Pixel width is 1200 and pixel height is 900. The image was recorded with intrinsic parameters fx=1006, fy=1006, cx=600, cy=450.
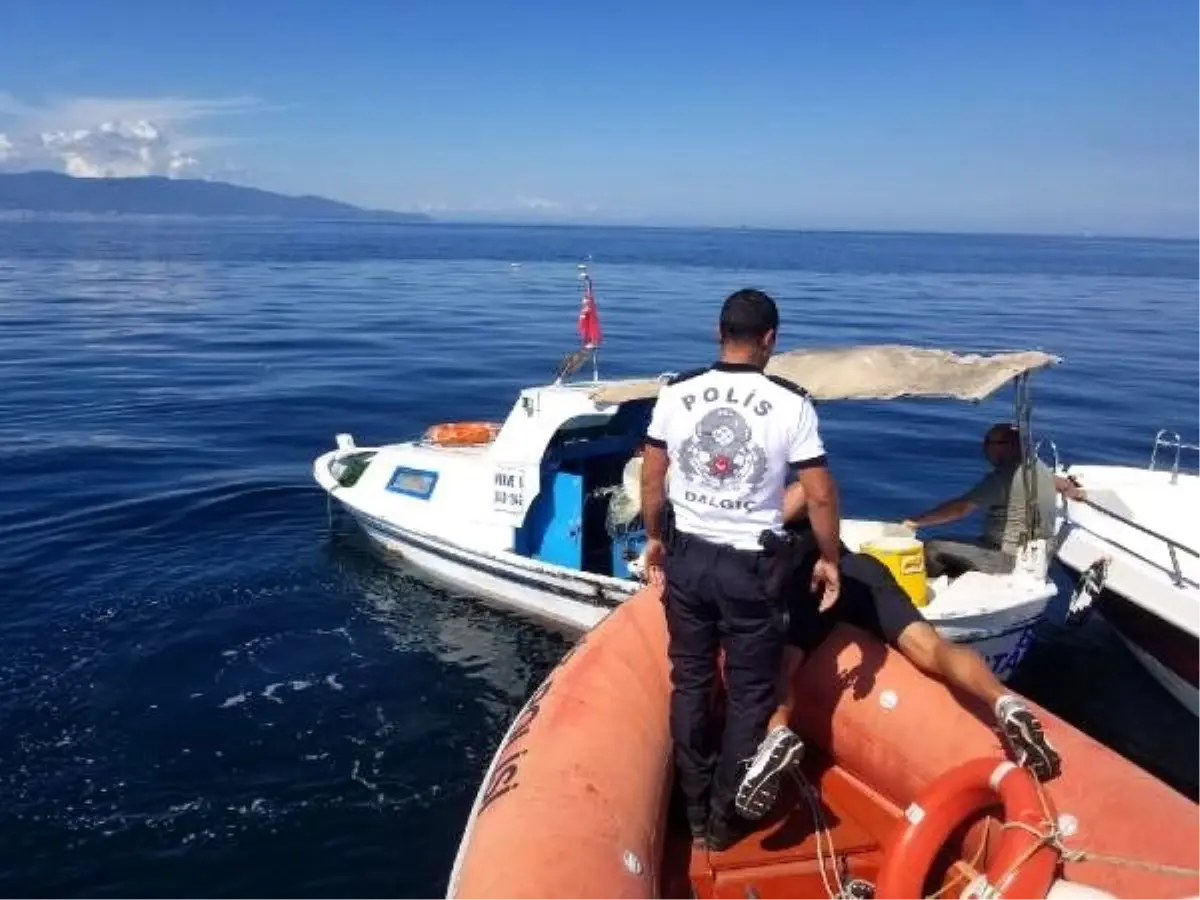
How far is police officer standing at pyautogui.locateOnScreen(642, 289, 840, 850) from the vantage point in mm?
4707

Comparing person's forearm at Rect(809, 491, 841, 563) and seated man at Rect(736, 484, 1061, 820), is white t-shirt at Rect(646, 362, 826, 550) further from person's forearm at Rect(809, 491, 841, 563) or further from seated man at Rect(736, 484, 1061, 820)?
seated man at Rect(736, 484, 1061, 820)

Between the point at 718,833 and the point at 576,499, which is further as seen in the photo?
the point at 576,499

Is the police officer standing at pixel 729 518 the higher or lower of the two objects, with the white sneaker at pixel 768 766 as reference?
higher

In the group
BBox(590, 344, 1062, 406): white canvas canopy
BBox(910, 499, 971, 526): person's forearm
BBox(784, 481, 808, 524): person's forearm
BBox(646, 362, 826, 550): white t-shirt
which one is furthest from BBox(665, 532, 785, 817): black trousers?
BBox(910, 499, 971, 526): person's forearm

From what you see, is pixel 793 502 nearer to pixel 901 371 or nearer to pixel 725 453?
pixel 725 453

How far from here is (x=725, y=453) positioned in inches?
189

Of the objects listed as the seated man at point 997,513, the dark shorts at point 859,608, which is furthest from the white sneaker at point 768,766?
the seated man at point 997,513

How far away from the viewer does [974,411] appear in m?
22.4

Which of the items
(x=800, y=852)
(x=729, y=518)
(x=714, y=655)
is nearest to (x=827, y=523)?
(x=729, y=518)

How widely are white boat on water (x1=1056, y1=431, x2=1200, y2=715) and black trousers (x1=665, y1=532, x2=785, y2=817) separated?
16.0 feet

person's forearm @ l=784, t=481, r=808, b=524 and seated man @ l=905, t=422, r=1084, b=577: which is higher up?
person's forearm @ l=784, t=481, r=808, b=524

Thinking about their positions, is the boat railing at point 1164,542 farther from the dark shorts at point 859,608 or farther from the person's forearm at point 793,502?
the person's forearm at point 793,502

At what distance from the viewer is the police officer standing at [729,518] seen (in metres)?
4.71

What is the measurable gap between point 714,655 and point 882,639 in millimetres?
1488
